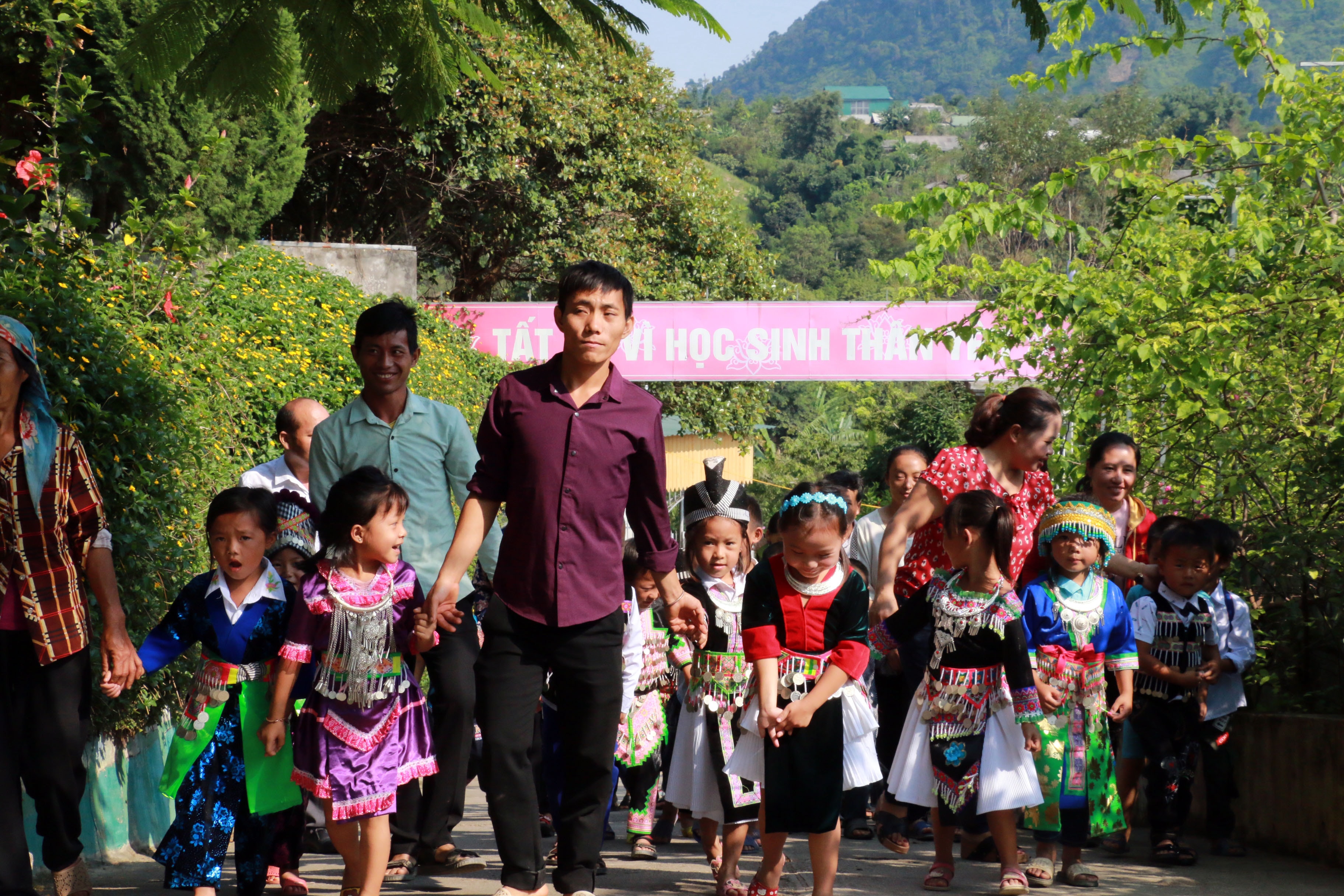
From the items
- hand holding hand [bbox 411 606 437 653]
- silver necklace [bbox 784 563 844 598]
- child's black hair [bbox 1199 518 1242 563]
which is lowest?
hand holding hand [bbox 411 606 437 653]

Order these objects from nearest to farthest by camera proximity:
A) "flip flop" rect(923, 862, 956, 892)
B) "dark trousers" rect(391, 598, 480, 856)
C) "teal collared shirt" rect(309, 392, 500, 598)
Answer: "dark trousers" rect(391, 598, 480, 856)
"teal collared shirt" rect(309, 392, 500, 598)
"flip flop" rect(923, 862, 956, 892)

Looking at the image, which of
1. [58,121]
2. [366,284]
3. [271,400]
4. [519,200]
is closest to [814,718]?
[271,400]

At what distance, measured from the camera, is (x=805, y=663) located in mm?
4652

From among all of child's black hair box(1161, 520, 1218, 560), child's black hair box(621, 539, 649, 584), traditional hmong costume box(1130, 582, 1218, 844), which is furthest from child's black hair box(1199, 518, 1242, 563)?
child's black hair box(621, 539, 649, 584)

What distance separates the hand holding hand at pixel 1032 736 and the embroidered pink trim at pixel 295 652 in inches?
103

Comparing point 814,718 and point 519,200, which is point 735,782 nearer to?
point 814,718

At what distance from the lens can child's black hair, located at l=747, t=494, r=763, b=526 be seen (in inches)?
248

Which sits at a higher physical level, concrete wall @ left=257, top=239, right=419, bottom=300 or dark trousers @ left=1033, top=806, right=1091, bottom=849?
concrete wall @ left=257, top=239, right=419, bottom=300

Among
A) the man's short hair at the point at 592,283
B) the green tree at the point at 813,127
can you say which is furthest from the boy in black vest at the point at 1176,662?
the green tree at the point at 813,127

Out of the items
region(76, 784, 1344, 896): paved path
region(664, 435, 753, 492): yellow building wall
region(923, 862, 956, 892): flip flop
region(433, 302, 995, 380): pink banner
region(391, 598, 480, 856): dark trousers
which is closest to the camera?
region(391, 598, 480, 856): dark trousers

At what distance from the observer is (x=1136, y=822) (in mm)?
7242

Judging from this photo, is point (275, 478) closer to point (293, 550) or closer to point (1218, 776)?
point (293, 550)

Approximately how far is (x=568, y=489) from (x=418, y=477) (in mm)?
972

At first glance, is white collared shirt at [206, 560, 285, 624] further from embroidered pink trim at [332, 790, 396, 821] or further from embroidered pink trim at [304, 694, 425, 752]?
embroidered pink trim at [332, 790, 396, 821]
